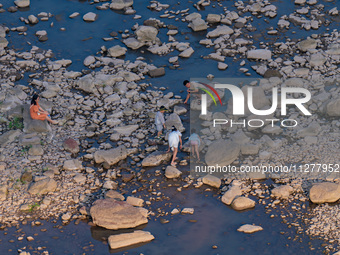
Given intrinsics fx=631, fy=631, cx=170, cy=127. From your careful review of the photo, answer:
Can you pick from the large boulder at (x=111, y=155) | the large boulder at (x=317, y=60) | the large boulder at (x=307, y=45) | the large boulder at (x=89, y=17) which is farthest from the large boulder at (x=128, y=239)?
the large boulder at (x=89, y=17)

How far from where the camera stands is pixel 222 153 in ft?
66.9

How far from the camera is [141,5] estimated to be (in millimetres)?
29547

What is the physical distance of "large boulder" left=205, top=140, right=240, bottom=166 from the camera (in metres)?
20.3

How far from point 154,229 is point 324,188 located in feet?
17.1

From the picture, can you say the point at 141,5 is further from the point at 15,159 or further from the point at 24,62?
the point at 15,159

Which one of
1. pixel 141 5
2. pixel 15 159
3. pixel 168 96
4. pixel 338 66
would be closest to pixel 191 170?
pixel 168 96

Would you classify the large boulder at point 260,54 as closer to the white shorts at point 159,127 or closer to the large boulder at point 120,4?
the white shorts at point 159,127

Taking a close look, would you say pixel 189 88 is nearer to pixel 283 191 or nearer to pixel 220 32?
pixel 220 32

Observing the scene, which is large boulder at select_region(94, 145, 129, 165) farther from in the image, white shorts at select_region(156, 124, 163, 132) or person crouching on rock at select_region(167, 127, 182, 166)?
person crouching on rock at select_region(167, 127, 182, 166)

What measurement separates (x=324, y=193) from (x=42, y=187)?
851 cm

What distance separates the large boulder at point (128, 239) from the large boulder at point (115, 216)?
0.44 metres

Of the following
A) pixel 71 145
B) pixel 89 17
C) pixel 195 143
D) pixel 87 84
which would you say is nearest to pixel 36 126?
pixel 71 145

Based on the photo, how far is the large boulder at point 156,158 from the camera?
2044 cm

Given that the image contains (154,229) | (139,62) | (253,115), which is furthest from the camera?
(139,62)
